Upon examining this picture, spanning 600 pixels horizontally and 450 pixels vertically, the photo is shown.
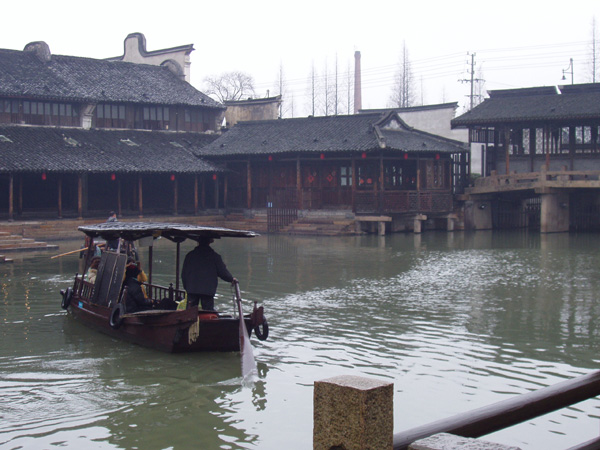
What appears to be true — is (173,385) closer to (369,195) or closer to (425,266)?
(425,266)

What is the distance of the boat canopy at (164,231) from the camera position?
11.2 metres

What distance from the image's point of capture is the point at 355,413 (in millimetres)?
3611

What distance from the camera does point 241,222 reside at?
116 feet

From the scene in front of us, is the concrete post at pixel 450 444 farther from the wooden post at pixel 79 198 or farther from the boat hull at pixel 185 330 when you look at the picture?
the wooden post at pixel 79 198

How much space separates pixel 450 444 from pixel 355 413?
50 cm

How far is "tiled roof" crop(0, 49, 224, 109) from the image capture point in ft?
107

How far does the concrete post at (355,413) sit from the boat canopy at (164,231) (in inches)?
298

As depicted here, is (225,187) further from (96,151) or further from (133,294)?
(133,294)

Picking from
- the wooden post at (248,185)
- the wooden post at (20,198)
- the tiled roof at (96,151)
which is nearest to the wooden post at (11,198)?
the wooden post at (20,198)

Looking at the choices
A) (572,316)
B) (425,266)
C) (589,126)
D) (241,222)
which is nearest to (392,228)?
(241,222)

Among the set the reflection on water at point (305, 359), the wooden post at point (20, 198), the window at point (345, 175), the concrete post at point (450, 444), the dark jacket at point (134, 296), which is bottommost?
the reflection on water at point (305, 359)

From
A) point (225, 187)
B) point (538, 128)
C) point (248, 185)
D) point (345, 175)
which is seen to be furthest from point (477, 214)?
point (225, 187)

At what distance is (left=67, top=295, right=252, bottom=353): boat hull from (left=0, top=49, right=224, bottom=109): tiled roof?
918 inches

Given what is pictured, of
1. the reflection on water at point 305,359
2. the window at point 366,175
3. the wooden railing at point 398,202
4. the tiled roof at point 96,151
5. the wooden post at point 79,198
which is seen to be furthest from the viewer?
the window at point 366,175
